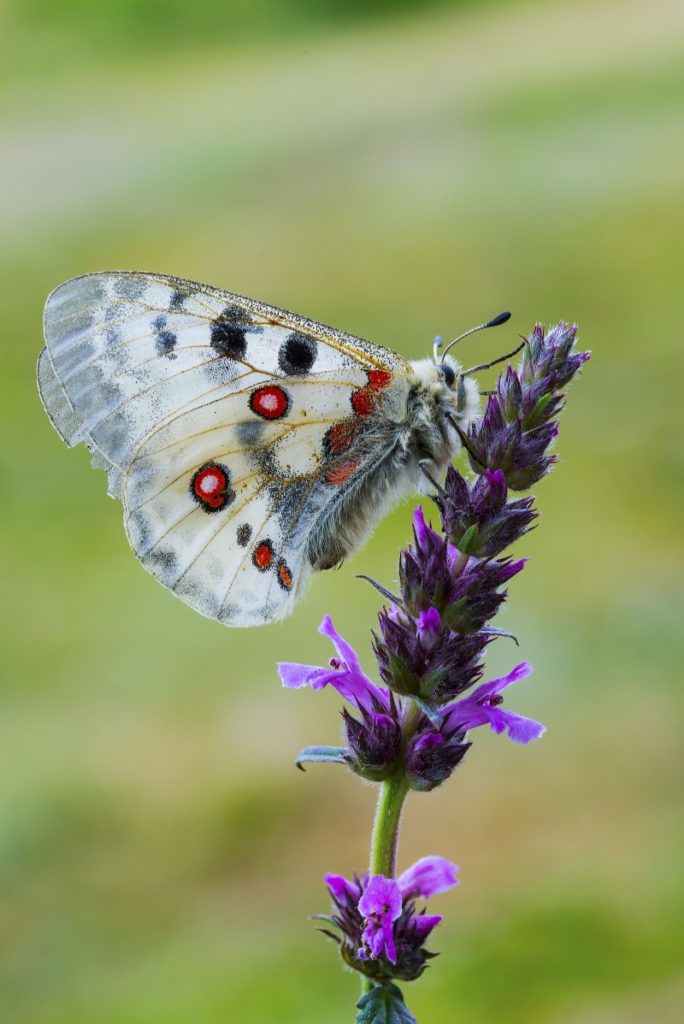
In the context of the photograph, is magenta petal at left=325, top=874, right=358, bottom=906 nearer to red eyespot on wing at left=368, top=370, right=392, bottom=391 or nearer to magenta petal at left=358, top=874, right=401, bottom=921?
magenta petal at left=358, top=874, right=401, bottom=921

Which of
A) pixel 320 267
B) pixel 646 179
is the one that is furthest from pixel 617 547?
pixel 646 179

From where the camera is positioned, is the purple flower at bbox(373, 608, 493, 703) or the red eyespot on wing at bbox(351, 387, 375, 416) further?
the red eyespot on wing at bbox(351, 387, 375, 416)

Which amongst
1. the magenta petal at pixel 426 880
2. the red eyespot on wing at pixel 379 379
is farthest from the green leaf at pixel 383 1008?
the red eyespot on wing at pixel 379 379

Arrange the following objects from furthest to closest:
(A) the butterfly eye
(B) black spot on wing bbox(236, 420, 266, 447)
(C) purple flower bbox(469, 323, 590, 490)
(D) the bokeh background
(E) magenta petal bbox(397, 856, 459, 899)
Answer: (D) the bokeh background, (B) black spot on wing bbox(236, 420, 266, 447), (A) the butterfly eye, (E) magenta petal bbox(397, 856, 459, 899), (C) purple flower bbox(469, 323, 590, 490)

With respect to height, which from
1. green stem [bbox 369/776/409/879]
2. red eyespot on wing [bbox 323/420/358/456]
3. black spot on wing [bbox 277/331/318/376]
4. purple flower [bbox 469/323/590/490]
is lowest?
green stem [bbox 369/776/409/879]

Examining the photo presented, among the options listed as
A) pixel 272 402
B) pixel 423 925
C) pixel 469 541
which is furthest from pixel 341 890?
pixel 272 402

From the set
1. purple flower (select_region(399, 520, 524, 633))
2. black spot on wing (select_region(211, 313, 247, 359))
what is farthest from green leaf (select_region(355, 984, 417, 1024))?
black spot on wing (select_region(211, 313, 247, 359))

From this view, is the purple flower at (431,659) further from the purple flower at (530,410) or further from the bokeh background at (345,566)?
the bokeh background at (345,566)
